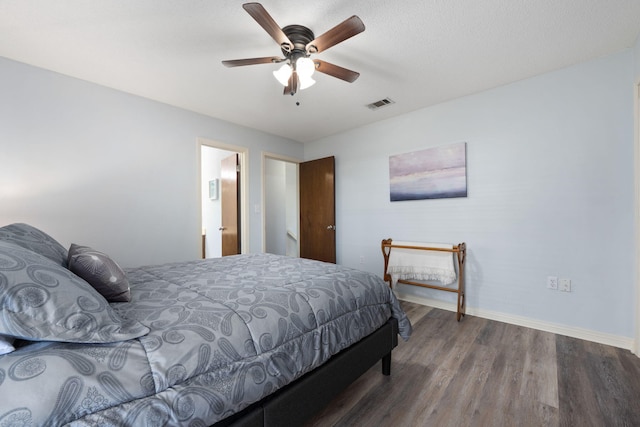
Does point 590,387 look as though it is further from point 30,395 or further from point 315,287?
Answer: point 30,395

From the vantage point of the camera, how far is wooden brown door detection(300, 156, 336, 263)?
4.19m

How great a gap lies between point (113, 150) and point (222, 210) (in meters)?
1.90

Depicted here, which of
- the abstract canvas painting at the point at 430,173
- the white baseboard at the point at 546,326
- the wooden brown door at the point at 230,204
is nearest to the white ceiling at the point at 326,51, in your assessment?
the abstract canvas painting at the point at 430,173

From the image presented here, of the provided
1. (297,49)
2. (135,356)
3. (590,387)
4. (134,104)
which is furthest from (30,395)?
(134,104)

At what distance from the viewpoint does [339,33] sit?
1.62m

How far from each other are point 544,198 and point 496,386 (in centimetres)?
180

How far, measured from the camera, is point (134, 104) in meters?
2.88

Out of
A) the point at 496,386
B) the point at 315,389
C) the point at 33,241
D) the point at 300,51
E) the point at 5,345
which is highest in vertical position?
the point at 300,51

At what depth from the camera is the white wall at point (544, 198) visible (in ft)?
7.27

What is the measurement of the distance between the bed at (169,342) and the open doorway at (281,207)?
135 inches

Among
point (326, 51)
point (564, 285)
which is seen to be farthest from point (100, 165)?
point (564, 285)

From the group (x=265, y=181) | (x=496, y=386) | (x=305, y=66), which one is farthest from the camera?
(x=265, y=181)

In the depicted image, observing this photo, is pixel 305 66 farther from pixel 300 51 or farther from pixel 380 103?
pixel 380 103

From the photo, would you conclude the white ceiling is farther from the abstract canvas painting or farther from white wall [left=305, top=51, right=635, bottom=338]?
the abstract canvas painting
